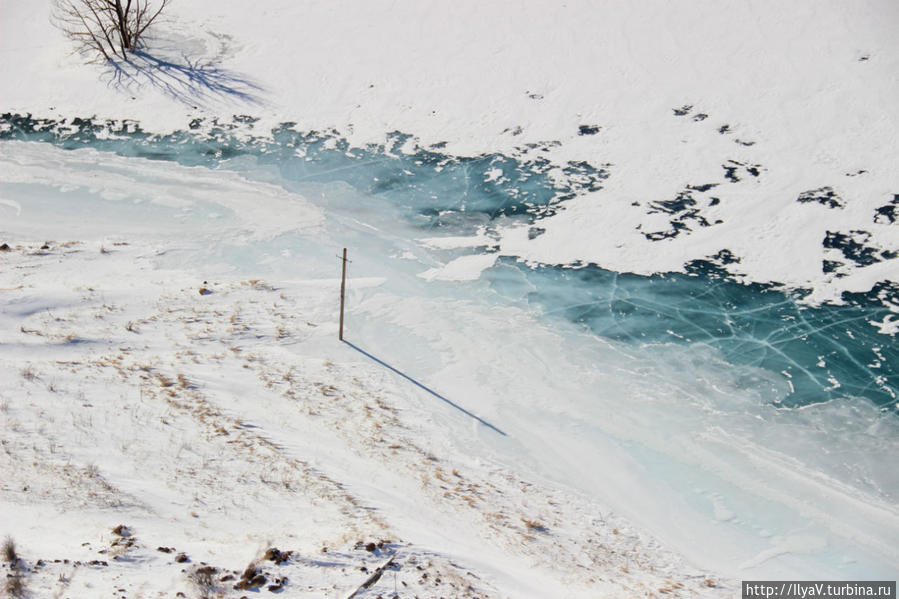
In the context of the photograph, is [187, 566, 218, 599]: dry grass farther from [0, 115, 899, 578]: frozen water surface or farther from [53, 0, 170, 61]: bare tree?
[53, 0, 170, 61]: bare tree

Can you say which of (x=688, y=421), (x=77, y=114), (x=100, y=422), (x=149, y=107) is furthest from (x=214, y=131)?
(x=688, y=421)

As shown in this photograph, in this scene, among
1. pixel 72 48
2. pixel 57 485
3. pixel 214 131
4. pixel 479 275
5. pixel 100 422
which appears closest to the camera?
pixel 57 485

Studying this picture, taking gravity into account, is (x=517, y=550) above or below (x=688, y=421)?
below

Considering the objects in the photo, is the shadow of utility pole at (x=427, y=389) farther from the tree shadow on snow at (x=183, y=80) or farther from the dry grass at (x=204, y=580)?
the tree shadow on snow at (x=183, y=80)

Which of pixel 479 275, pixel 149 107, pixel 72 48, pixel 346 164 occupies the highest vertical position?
pixel 72 48

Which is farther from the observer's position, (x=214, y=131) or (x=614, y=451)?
(x=214, y=131)

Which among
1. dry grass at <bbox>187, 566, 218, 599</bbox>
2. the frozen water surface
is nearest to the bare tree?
the frozen water surface

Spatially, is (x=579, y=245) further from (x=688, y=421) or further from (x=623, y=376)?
(x=688, y=421)

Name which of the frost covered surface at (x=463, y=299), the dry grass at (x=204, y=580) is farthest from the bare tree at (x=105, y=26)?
the dry grass at (x=204, y=580)
